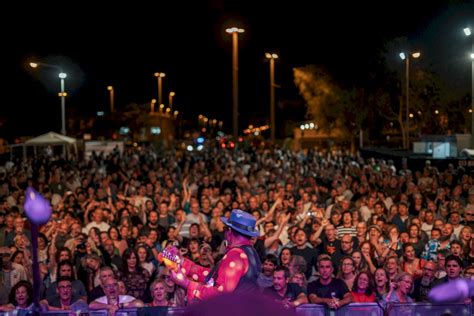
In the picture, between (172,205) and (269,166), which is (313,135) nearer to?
(269,166)

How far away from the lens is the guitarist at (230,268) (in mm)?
5293

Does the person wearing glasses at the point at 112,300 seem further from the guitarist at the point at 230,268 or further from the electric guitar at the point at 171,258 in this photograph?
the electric guitar at the point at 171,258

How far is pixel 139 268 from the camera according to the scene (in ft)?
27.6

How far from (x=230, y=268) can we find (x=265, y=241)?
486cm

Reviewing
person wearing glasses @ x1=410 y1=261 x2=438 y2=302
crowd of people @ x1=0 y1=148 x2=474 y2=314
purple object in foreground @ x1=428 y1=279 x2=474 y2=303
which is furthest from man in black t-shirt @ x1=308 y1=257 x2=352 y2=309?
purple object in foreground @ x1=428 y1=279 x2=474 y2=303

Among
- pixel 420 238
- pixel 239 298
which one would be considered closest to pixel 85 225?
pixel 420 238

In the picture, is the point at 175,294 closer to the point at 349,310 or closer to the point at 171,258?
the point at 349,310

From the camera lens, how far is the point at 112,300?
23.5 ft

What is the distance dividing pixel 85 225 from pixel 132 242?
7.13 ft

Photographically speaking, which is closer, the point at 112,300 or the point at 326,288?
the point at 112,300

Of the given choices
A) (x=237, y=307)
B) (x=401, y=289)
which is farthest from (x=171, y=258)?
(x=237, y=307)

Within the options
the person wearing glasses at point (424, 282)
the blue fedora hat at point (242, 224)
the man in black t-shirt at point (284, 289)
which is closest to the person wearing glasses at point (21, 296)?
the man in black t-shirt at point (284, 289)

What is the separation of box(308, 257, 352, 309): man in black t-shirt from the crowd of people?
0.05ft

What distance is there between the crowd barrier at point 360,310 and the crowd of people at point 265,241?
0.17 m
